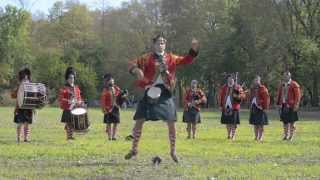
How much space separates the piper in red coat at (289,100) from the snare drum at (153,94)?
906cm

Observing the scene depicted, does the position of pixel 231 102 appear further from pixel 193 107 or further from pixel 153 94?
pixel 153 94

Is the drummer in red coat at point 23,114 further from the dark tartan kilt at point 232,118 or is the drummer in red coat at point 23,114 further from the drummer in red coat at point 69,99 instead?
the dark tartan kilt at point 232,118

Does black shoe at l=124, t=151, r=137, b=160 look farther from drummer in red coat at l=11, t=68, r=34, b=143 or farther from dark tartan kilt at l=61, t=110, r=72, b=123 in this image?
drummer in red coat at l=11, t=68, r=34, b=143

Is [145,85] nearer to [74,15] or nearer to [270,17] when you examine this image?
[270,17]

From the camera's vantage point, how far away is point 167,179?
407 inches

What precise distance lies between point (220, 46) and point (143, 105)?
68788 mm

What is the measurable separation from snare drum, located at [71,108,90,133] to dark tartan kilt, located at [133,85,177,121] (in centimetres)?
631

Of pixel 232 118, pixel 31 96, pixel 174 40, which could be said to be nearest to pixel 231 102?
pixel 232 118

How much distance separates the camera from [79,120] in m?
18.5

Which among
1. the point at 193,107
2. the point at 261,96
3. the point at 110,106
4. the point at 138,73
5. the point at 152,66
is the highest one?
the point at 152,66

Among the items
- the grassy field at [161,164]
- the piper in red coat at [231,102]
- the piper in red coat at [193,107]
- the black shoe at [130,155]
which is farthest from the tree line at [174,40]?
the black shoe at [130,155]

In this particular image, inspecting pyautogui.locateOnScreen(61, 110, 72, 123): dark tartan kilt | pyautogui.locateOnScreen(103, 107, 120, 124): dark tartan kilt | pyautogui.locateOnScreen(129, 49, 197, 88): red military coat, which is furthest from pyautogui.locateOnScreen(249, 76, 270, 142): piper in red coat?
pyautogui.locateOnScreen(129, 49, 197, 88): red military coat

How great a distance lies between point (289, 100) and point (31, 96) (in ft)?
25.6

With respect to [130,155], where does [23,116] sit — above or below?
above
